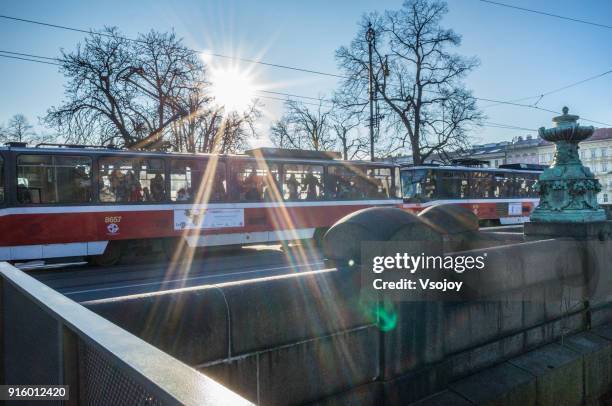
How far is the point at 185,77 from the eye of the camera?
2778cm

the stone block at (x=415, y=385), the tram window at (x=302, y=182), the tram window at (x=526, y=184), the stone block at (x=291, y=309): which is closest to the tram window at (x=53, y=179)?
the tram window at (x=302, y=182)

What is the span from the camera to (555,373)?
15.3 ft

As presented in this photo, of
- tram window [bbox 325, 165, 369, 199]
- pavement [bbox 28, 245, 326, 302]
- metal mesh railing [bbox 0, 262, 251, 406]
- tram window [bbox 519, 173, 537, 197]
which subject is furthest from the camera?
tram window [bbox 519, 173, 537, 197]

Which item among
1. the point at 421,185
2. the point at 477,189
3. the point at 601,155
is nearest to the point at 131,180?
the point at 421,185

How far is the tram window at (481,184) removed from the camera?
2519 cm

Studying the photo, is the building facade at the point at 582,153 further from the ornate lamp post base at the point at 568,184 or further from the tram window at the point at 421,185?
the ornate lamp post base at the point at 568,184

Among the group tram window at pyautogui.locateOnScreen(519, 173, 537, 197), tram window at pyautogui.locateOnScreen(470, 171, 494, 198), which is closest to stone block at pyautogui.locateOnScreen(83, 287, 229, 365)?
tram window at pyautogui.locateOnScreen(470, 171, 494, 198)

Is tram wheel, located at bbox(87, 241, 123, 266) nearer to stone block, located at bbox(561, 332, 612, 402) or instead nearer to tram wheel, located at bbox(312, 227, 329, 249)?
tram wheel, located at bbox(312, 227, 329, 249)

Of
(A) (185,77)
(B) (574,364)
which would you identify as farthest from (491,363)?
(A) (185,77)

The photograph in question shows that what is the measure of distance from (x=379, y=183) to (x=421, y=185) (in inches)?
176

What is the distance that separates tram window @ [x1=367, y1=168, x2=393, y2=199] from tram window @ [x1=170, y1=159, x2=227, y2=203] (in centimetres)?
686

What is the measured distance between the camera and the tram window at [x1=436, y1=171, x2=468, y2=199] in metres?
23.6

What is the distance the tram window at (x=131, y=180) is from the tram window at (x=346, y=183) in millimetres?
6702

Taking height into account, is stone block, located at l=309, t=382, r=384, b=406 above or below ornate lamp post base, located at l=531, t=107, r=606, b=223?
below
